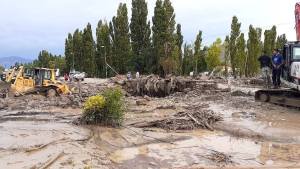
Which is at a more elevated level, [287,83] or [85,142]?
[287,83]

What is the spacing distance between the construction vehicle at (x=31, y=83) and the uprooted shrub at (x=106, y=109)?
14645mm

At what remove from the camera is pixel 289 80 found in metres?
20.4

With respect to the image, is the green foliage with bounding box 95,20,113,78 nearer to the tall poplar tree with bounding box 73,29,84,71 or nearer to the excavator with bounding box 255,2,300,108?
the tall poplar tree with bounding box 73,29,84,71

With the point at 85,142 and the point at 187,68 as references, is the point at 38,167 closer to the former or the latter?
the point at 85,142

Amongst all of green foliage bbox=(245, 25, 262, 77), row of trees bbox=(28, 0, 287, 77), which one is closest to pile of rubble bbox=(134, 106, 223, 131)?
row of trees bbox=(28, 0, 287, 77)

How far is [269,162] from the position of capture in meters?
11.3

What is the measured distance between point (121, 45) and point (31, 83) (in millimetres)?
33135

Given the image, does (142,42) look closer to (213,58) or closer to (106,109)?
(213,58)

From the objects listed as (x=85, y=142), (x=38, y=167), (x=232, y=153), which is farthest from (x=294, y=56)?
(x=38, y=167)

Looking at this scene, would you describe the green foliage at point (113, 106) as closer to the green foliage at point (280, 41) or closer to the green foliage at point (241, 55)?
the green foliage at point (241, 55)

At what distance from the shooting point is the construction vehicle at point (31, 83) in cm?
2912

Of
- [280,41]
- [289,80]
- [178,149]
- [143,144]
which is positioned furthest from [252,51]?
[178,149]

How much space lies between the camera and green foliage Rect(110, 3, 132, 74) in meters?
62.7

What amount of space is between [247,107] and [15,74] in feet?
50.5
